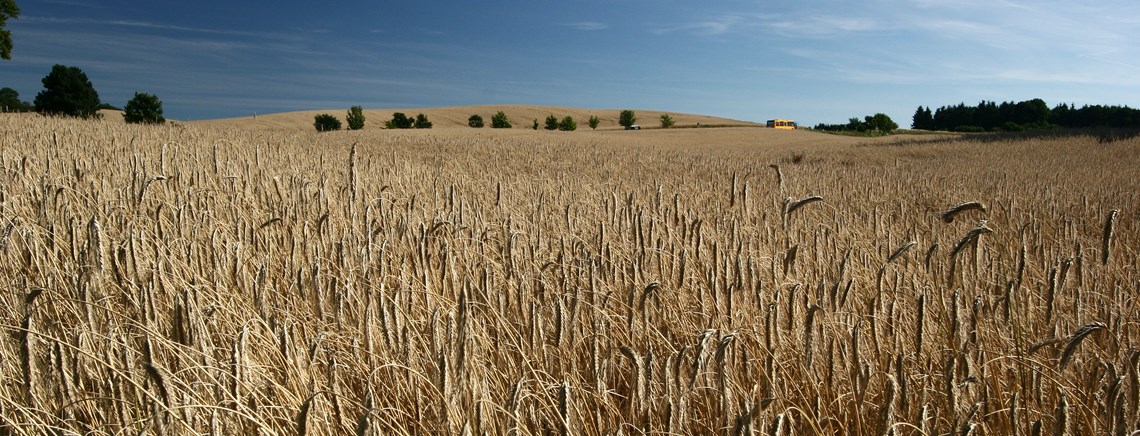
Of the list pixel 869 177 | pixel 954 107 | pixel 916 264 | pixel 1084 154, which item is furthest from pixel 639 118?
pixel 916 264

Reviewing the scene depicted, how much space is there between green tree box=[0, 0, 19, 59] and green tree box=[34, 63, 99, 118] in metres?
9.92

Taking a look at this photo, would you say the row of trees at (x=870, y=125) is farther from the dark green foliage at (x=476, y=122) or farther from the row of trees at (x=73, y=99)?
the row of trees at (x=73, y=99)

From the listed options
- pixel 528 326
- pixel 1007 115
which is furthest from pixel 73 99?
pixel 1007 115

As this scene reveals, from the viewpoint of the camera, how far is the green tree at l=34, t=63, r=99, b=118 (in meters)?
41.0

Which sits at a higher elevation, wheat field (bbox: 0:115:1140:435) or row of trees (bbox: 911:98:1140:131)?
row of trees (bbox: 911:98:1140:131)

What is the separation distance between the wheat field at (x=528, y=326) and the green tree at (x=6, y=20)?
33548mm

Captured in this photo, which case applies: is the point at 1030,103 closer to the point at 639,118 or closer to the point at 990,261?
the point at 639,118

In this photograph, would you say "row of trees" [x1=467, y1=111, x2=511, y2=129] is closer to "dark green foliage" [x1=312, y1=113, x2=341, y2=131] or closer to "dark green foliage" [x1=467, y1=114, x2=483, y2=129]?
"dark green foliage" [x1=467, y1=114, x2=483, y2=129]

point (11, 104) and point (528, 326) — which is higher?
point (11, 104)

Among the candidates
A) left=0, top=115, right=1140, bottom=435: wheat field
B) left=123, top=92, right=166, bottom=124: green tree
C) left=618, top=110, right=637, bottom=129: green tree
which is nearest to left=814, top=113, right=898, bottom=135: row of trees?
left=618, top=110, right=637, bottom=129: green tree

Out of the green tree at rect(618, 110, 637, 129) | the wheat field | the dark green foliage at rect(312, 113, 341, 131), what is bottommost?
the wheat field

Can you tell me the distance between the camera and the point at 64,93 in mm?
41406

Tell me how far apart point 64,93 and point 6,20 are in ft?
36.9

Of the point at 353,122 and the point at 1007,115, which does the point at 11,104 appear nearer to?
the point at 353,122
